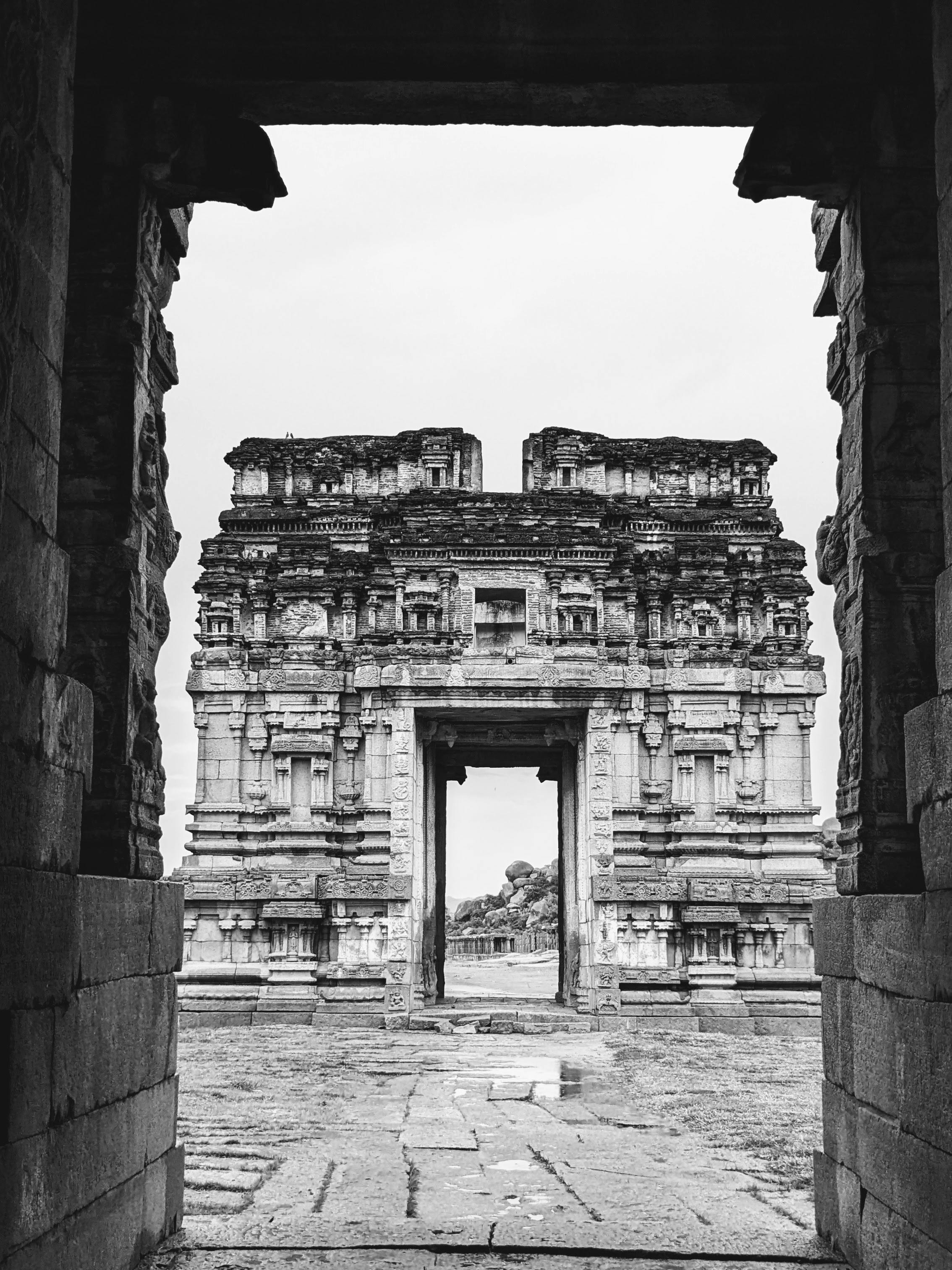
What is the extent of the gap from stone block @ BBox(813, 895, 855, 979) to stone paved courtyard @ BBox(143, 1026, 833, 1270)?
118cm

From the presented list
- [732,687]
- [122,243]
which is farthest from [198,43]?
[732,687]

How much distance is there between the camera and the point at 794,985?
63.8ft

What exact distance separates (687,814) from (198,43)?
1568 cm

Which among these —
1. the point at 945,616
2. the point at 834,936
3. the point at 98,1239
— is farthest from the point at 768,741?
the point at 98,1239

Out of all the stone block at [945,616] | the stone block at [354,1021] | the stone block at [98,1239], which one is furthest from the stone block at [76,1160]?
the stone block at [354,1021]

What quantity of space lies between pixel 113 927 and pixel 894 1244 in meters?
3.12

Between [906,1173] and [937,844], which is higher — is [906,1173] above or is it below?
below

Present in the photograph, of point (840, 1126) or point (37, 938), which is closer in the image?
point (37, 938)

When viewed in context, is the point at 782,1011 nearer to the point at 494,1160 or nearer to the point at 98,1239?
the point at 494,1160

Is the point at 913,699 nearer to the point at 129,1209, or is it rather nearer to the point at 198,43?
the point at 129,1209

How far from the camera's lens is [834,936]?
19.8 feet

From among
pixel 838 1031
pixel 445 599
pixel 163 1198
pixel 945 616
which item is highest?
pixel 445 599

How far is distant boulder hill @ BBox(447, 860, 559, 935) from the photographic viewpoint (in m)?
47.8

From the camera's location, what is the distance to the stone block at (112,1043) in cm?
459
